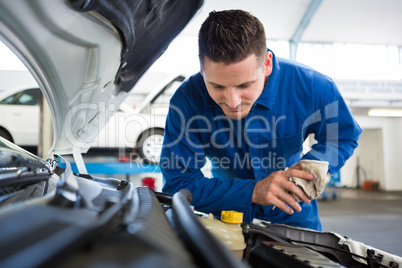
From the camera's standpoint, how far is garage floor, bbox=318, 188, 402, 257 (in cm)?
345


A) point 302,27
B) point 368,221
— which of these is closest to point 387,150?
point 302,27

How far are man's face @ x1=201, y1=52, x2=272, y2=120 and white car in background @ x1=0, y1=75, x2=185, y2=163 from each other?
3.37m

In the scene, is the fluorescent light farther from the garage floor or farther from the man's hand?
the man's hand

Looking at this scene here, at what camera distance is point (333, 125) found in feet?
4.37

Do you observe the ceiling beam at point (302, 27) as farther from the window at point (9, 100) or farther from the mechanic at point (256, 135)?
the mechanic at point (256, 135)

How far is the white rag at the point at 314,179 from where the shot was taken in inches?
38.2

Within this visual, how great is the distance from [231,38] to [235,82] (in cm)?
14

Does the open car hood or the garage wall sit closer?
the open car hood

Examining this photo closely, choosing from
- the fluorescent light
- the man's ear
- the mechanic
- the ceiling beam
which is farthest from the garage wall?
the man's ear

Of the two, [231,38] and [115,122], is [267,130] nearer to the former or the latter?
[231,38]

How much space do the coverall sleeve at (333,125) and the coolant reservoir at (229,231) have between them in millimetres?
604

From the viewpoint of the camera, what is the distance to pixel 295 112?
133 centimetres

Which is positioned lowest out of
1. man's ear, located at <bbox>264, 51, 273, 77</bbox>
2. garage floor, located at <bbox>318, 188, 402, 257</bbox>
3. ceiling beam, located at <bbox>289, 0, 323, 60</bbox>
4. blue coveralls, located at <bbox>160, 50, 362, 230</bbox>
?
garage floor, located at <bbox>318, 188, 402, 257</bbox>

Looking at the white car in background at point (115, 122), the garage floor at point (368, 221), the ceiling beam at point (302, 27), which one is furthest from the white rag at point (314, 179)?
the ceiling beam at point (302, 27)
